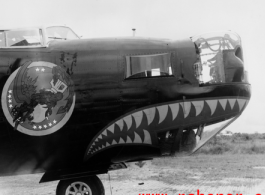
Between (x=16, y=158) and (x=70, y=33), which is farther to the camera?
(x=70, y=33)

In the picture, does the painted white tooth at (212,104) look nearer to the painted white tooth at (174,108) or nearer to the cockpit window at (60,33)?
the painted white tooth at (174,108)

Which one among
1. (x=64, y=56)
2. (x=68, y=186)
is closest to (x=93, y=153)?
(x=68, y=186)

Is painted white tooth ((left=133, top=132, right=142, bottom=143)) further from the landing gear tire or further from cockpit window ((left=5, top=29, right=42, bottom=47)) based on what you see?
cockpit window ((left=5, top=29, right=42, bottom=47))

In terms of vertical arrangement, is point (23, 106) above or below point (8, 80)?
below

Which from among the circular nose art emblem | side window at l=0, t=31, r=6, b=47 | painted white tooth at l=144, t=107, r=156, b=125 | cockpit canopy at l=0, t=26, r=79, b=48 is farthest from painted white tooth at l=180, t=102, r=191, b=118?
side window at l=0, t=31, r=6, b=47

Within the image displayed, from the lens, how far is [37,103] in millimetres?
6504

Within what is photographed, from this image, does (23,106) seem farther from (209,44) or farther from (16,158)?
(209,44)

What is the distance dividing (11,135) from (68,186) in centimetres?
169

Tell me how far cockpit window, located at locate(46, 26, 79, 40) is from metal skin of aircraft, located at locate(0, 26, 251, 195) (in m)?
0.79

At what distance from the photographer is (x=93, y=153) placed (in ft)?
21.7

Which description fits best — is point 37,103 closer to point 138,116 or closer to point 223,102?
point 138,116

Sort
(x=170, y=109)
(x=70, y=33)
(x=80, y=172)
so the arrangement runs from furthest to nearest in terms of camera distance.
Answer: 1. (x=70, y=33)
2. (x=80, y=172)
3. (x=170, y=109)

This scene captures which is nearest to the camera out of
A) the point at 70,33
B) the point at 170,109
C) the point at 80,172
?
the point at 170,109

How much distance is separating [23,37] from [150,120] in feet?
11.0
